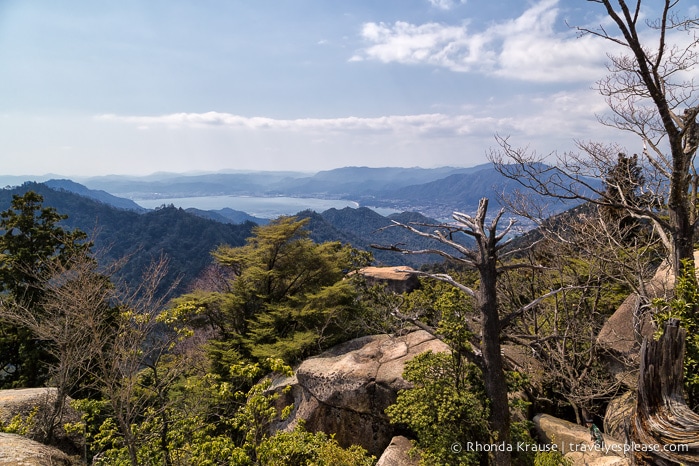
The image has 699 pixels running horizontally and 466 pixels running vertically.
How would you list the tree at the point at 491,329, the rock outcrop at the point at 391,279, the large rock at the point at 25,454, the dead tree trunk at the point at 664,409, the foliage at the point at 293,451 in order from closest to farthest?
1. the dead tree trunk at the point at 664,409
2. the foliage at the point at 293,451
3. the large rock at the point at 25,454
4. the tree at the point at 491,329
5. the rock outcrop at the point at 391,279

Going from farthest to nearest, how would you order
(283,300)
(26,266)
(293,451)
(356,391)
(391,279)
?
(391,279), (283,300), (26,266), (356,391), (293,451)

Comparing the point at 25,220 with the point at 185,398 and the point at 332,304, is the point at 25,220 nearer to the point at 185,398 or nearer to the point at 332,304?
the point at 185,398

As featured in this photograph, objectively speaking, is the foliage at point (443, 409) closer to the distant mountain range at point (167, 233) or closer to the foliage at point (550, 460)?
the foliage at point (550, 460)

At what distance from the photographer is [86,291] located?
28.0ft

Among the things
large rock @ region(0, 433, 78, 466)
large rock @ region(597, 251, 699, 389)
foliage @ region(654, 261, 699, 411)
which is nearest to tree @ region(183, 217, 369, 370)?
large rock @ region(0, 433, 78, 466)

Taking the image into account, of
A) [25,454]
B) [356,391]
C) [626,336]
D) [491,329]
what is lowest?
[356,391]

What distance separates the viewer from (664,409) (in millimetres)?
5160

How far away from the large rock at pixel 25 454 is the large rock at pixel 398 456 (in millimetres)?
6599

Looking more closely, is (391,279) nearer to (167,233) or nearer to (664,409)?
(664,409)

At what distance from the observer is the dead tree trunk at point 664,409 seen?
479 centimetres

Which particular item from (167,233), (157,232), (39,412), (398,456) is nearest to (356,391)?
(398,456)

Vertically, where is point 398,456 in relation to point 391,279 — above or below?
below

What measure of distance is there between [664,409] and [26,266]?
67.9 ft

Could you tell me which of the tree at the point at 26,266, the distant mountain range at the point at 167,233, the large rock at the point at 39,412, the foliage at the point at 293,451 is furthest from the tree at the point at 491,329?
the distant mountain range at the point at 167,233
